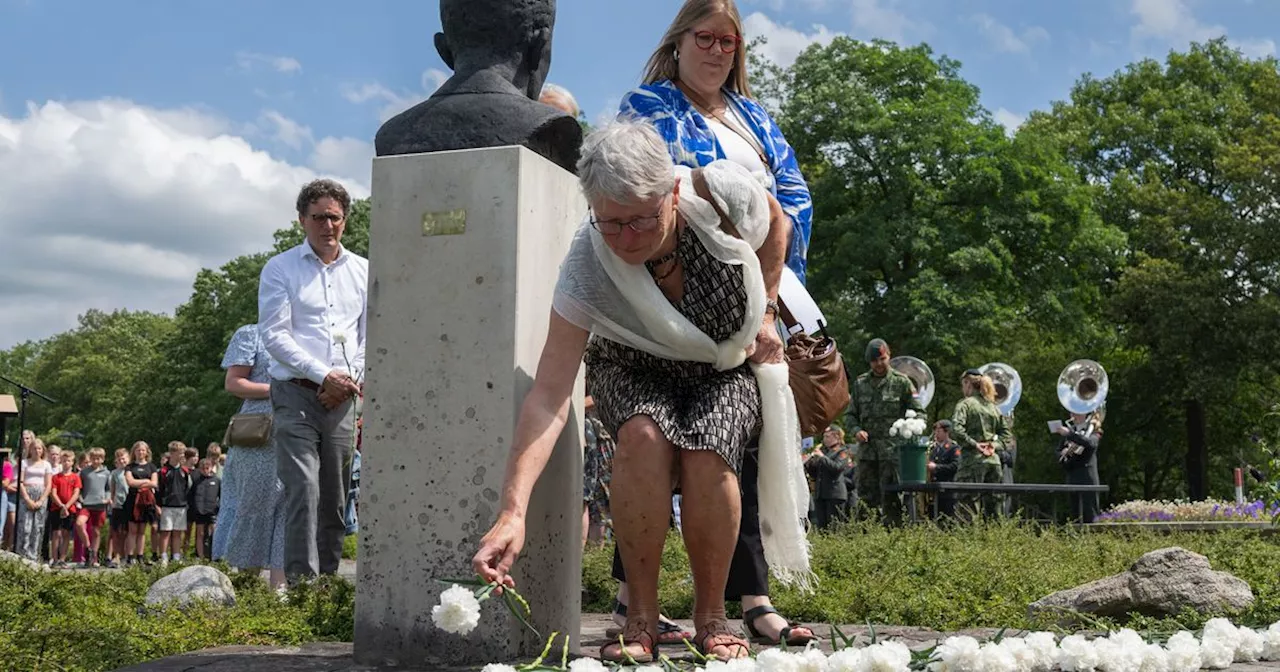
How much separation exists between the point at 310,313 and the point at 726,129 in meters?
2.52

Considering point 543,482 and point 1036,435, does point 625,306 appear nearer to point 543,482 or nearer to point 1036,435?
point 543,482

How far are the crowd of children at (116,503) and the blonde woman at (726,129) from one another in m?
13.9

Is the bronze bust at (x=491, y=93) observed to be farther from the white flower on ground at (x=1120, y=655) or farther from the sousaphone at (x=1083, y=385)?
the sousaphone at (x=1083, y=385)

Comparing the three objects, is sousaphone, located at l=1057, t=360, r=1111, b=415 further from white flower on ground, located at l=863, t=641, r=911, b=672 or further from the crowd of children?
white flower on ground, located at l=863, t=641, r=911, b=672

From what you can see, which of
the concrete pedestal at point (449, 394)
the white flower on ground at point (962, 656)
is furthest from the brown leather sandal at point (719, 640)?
the white flower on ground at point (962, 656)

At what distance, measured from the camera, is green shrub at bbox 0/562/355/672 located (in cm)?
421

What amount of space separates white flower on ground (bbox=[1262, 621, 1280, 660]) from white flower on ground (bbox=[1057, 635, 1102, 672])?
29.7 inches

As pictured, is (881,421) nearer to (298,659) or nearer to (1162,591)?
(1162,591)

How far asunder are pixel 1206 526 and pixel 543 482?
11.1 meters

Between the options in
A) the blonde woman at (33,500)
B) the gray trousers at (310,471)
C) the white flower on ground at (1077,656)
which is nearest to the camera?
the white flower on ground at (1077,656)

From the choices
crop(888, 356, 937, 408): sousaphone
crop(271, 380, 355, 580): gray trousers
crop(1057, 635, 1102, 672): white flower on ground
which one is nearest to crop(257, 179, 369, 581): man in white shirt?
crop(271, 380, 355, 580): gray trousers

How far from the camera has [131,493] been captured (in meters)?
18.1

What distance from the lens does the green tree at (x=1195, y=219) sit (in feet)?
101

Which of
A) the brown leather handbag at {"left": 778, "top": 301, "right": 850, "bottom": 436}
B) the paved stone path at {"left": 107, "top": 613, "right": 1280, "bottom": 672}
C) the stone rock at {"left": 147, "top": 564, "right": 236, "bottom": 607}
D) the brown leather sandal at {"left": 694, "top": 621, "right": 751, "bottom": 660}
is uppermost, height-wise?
the brown leather handbag at {"left": 778, "top": 301, "right": 850, "bottom": 436}
